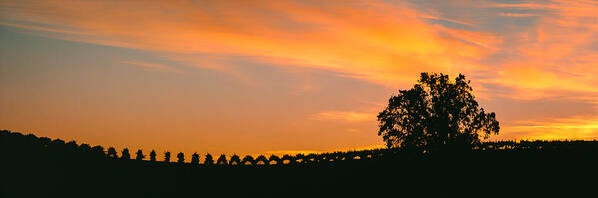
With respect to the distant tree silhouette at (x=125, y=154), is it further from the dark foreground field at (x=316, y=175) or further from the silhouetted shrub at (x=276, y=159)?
the silhouetted shrub at (x=276, y=159)

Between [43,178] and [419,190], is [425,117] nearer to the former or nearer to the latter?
[419,190]

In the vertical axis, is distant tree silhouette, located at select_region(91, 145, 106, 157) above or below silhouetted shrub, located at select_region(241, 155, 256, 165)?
above

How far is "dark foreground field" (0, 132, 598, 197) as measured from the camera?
23.6 m

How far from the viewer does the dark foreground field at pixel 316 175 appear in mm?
23641

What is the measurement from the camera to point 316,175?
1030 inches

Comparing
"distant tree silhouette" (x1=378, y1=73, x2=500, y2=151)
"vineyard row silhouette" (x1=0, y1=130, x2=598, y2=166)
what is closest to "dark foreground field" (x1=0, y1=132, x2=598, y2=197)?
"vineyard row silhouette" (x1=0, y1=130, x2=598, y2=166)

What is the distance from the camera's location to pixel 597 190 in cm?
2239

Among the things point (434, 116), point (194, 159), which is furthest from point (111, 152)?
point (434, 116)

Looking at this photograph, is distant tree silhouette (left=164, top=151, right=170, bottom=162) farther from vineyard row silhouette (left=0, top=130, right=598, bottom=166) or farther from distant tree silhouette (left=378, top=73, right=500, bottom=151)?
distant tree silhouette (left=378, top=73, right=500, bottom=151)

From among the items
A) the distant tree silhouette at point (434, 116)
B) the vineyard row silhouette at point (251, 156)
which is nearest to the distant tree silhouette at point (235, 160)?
the vineyard row silhouette at point (251, 156)

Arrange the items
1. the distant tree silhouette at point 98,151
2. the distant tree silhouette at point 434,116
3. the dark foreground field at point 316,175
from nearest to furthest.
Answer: the dark foreground field at point 316,175 < the distant tree silhouette at point 98,151 < the distant tree silhouette at point 434,116

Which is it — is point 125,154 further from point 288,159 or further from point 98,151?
point 288,159

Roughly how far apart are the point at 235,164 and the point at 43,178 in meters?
8.74

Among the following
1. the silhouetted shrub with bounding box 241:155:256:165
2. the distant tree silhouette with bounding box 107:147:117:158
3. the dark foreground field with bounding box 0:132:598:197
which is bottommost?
the dark foreground field with bounding box 0:132:598:197
